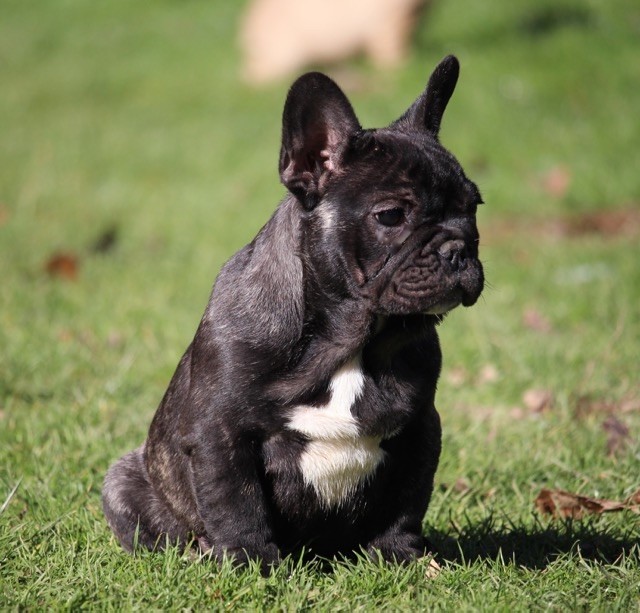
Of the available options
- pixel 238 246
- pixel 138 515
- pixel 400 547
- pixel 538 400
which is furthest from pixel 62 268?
pixel 400 547

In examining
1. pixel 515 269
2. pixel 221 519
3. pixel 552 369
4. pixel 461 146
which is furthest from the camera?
pixel 461 146

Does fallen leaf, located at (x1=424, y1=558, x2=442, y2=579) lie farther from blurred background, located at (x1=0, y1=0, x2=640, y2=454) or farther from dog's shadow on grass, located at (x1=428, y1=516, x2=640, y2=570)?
blurred background, located at (x1=0, y1=0, x2=640, y2=454)

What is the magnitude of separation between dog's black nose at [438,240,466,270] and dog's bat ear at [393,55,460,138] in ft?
1.89

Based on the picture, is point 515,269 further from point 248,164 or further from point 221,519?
point 221,519

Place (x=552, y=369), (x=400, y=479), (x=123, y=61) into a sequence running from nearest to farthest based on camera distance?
(x=400, y=479) < (x=552, y=369) < (x=123, y=61)

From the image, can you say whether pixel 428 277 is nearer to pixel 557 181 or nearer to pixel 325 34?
pixel 557 181

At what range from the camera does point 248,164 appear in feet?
35.7

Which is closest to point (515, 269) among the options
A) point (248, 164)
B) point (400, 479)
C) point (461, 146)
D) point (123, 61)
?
point (461, 146)

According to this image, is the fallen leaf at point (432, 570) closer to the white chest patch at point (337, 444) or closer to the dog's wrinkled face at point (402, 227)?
the white chest patch at point (337, 444)

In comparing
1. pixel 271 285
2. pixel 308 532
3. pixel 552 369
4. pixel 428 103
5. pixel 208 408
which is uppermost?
pixel 428 103

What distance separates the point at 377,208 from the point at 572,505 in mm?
1602

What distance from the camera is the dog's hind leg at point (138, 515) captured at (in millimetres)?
3488

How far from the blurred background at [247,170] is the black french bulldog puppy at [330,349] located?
168cm

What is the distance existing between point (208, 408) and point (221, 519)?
35cm
